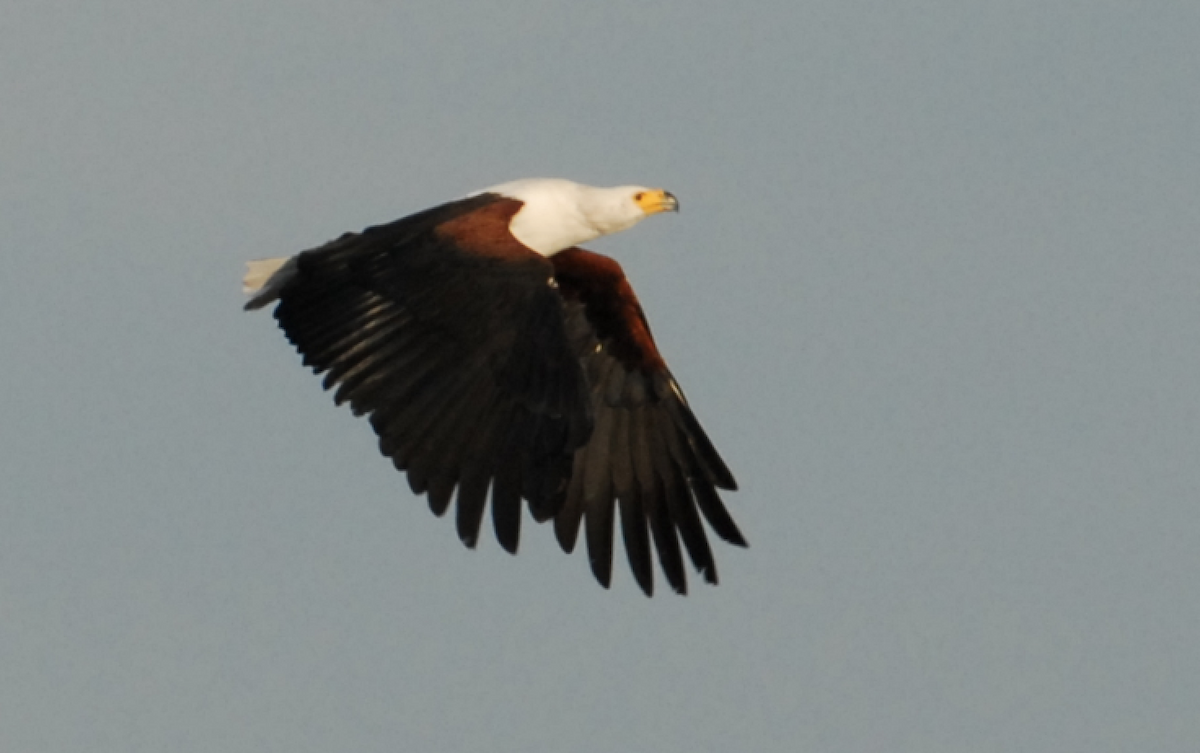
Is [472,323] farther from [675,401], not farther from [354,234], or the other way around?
[675,401]

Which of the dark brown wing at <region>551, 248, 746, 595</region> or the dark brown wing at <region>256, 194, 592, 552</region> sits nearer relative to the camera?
the dark brown wing at <region>256, 194, 592, 552</region>

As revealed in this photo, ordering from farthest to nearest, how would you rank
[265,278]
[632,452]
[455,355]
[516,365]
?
[632,452] → [265,278] → [455,355] → [516,365]

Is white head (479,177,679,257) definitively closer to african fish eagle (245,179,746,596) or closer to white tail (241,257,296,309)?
african fish eagle (245,179,746,596)

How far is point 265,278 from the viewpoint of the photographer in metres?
14.8

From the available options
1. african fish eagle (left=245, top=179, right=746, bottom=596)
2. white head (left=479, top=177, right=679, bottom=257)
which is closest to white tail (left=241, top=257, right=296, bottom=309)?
african fish eagle (left=245, top=179, right=746, bottom=596)

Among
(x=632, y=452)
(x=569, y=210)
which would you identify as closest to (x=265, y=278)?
(x=569, y=210)

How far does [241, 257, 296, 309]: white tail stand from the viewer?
1458 centimetres

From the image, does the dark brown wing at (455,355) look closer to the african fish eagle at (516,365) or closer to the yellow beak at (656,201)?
the african fish eagle at (516,365)

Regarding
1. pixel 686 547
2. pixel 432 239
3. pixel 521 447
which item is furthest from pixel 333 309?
pixel 686 547

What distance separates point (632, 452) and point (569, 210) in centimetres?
170

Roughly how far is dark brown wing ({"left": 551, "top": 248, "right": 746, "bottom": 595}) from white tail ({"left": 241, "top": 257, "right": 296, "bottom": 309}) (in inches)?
76.3

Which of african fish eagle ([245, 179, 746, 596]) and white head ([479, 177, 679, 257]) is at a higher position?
white head ([479, 177, 679, 257])

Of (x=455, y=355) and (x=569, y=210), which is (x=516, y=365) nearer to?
(x=455, y=355)

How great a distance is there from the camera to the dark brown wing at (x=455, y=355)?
12758 mm
